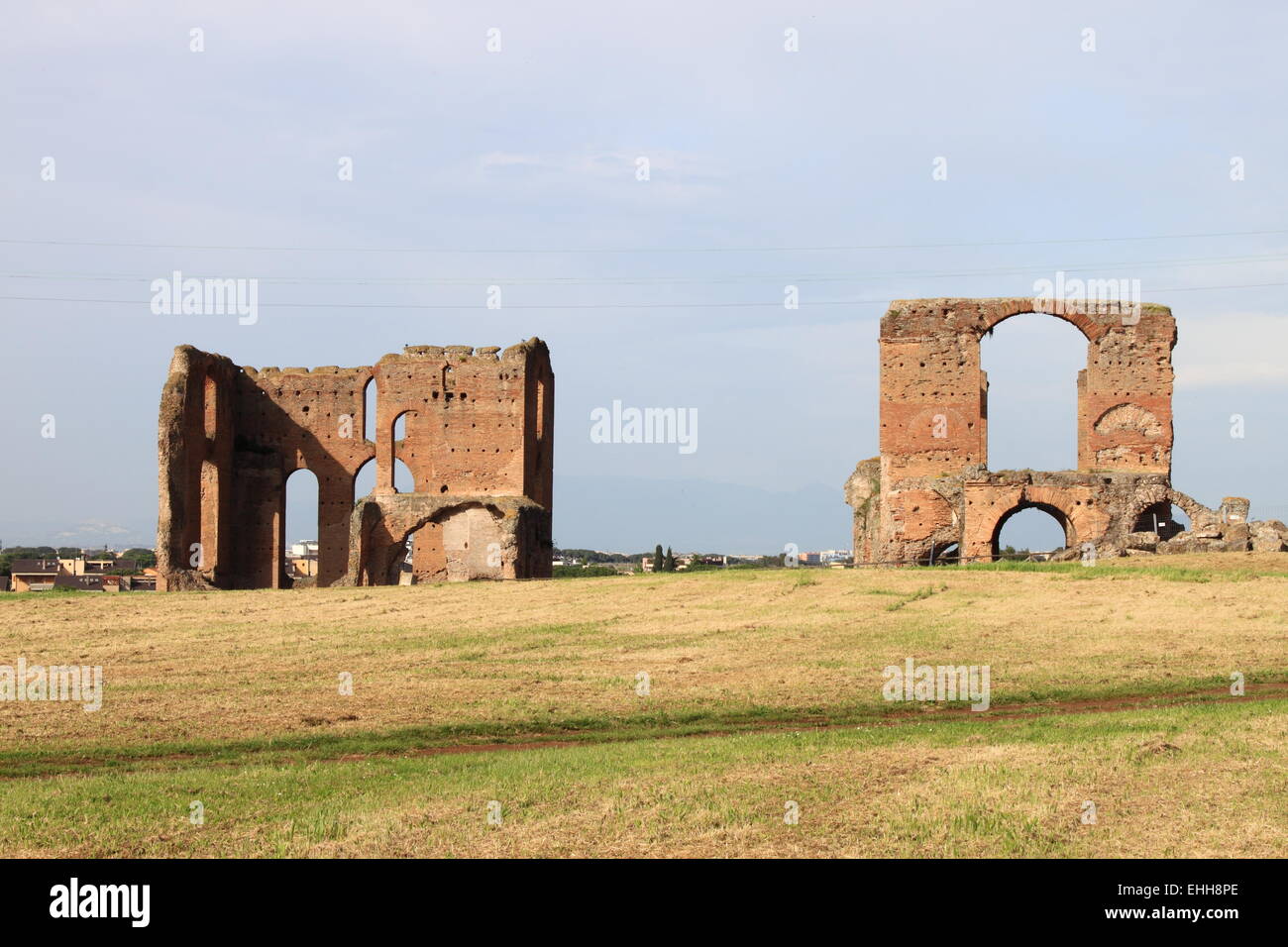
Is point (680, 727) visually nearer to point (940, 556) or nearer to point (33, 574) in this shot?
point (940, 556)

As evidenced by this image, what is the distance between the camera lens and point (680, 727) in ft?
48.5

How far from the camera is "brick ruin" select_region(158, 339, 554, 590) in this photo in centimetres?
3972

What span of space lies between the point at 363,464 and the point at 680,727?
31283 millimetres

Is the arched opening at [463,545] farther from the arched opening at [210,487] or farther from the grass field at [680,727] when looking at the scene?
the grass field at [680,727]

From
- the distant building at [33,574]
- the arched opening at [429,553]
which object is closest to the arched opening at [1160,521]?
the arched opening at [429,553]

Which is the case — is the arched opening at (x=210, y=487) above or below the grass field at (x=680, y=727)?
above

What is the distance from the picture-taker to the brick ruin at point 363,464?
130 feet

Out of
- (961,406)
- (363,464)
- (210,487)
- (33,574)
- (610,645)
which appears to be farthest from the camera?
(33,574)

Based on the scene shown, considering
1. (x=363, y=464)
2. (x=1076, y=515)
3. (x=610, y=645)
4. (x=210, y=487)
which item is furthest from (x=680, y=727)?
(x=210, y=487)

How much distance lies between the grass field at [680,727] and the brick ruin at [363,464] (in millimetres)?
11698

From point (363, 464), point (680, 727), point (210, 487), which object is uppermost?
point (363, 464)
